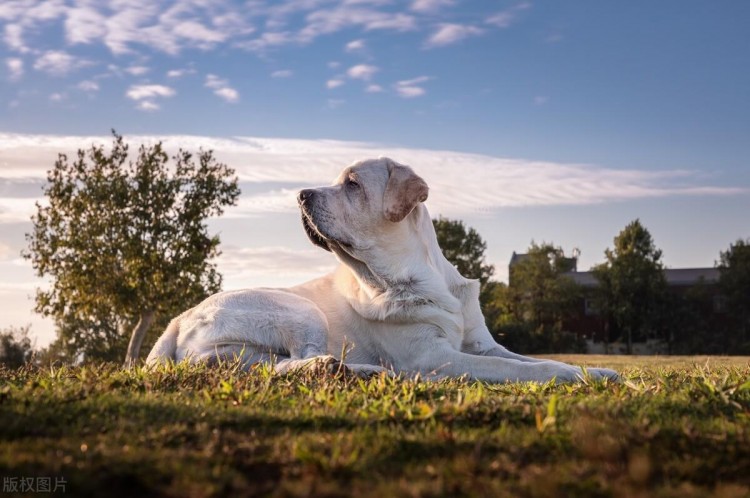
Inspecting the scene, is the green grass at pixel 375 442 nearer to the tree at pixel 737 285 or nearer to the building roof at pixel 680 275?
the tree at pixel 737 285

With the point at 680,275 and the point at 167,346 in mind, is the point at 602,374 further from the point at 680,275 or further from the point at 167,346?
the point at 680,275

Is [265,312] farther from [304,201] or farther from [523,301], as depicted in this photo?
[523,301]

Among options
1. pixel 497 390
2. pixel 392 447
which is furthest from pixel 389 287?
pixel 392 447

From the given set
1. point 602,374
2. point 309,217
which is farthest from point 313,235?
point 602,374

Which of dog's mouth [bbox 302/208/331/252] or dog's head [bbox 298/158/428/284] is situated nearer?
dog's head [bbox 298/158/428/284]

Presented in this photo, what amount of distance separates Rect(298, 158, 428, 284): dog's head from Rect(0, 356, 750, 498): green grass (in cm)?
246

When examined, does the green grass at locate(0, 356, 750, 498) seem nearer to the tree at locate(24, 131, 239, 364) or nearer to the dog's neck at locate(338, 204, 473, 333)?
the dog's neck at locate(338, 204, 473, 333)

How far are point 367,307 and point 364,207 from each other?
99 centimetres

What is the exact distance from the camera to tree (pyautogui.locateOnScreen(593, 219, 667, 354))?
59125 mm

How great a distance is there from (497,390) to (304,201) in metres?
2.67

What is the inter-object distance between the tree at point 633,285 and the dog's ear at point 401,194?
54.7m

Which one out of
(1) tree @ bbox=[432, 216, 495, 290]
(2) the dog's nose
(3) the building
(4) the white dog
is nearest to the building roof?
(3) the building

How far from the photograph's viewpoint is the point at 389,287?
24.3ft

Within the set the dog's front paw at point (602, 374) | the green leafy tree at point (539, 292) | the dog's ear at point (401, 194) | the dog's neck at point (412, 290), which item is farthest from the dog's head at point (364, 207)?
the green leafy tree at point (539, 292)
